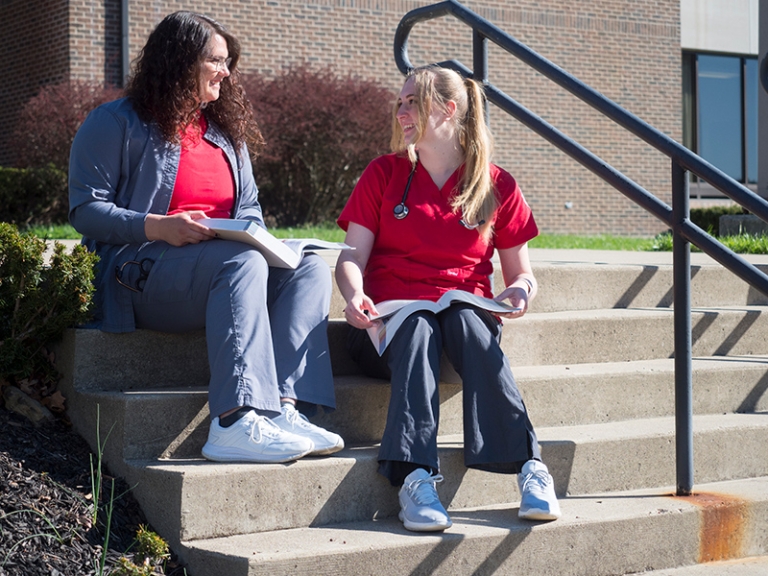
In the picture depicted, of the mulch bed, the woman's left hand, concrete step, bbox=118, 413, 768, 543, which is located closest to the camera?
the mulch bed

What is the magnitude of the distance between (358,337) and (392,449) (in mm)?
622

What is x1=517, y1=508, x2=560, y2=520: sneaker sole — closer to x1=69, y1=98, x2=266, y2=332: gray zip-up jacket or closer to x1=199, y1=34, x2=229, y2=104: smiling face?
x1=69, y1=98, x2=266, y2=332: gray zip-up jacket

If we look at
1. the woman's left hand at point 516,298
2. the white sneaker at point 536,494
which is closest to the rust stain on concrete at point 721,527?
the white sneaker at point 536,494

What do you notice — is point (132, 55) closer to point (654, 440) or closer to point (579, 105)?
point (579, 105)

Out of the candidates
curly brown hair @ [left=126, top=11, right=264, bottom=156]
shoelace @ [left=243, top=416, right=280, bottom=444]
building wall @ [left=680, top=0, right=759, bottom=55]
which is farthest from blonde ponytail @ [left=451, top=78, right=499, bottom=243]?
building wall @ [left=680, top=0, right=759, bottom=55]

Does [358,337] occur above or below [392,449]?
above

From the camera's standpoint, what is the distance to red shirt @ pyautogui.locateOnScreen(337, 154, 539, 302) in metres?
3.35

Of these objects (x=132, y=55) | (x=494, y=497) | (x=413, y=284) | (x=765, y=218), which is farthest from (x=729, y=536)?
(x=132, y=55)

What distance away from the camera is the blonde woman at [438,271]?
297 cm

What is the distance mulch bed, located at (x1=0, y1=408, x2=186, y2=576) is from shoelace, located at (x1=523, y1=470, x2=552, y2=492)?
A: 3.29ft

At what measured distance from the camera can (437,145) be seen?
3475 mm

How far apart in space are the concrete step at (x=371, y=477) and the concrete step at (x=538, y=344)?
1.25 feet

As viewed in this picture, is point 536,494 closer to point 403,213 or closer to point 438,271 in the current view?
point 438,271

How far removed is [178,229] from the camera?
10.0 ft
